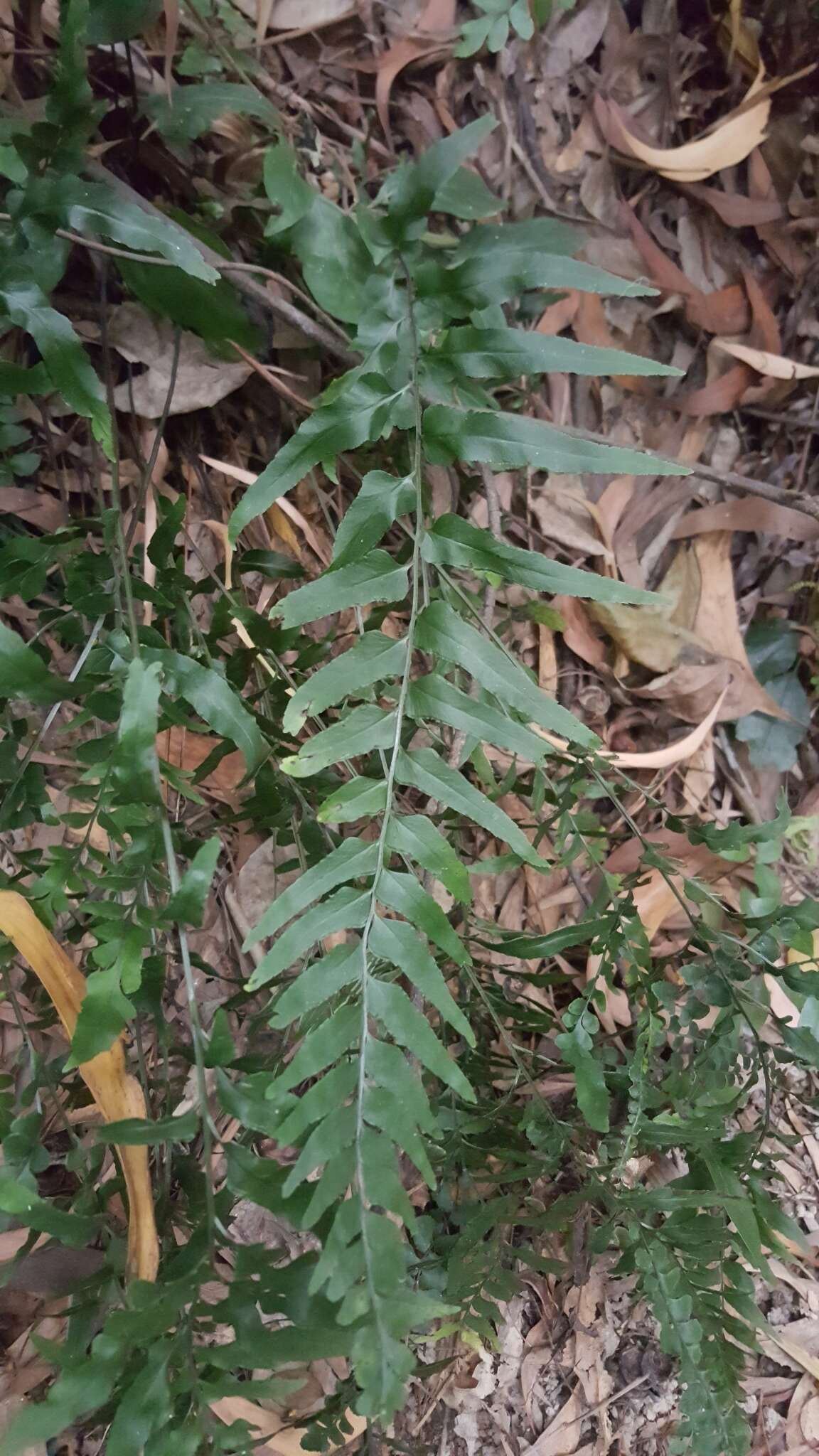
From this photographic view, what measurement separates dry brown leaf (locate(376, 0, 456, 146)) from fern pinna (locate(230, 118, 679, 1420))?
1.87 ft

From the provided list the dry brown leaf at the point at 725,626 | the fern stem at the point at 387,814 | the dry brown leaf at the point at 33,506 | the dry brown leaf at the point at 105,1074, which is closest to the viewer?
the fern stem at the point at 387,814

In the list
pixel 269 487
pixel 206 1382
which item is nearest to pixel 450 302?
pixel 269 487

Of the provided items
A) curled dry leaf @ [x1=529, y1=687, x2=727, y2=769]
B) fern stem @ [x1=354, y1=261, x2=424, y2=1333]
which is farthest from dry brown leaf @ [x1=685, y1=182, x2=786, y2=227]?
Result: fern stem @ [x1=354, y1=261, x2=424, y2=1333]

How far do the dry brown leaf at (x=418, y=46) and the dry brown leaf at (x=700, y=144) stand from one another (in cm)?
24

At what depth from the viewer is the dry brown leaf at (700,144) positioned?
1.14 meters

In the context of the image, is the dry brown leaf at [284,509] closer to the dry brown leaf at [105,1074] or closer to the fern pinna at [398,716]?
the fern pinna at [398,716]

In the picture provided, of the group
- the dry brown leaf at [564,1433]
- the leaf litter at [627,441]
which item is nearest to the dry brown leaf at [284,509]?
the leaf litter at [627,441]

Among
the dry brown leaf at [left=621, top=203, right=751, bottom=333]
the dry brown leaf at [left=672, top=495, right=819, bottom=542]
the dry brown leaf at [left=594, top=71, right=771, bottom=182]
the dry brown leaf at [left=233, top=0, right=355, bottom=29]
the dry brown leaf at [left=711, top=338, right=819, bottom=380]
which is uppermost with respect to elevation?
the dry brown leaf at [left=233, top=0, right=355, bottom=29]

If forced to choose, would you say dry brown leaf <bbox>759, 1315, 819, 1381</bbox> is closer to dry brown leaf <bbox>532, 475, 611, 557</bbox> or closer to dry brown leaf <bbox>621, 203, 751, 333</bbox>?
dry brown leaf <bbox>532, 475, 611, 557</bbox>

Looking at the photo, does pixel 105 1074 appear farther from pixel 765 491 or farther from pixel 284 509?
pixel 765 491

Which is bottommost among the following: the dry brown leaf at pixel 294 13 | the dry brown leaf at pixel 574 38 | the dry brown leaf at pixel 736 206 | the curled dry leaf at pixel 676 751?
the curled dry leaf at pixel 676 751

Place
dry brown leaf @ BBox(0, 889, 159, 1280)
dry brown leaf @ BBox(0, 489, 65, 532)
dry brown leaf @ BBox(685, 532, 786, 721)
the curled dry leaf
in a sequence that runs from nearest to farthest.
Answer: dry brown leaf @ BBox(0, 889, 159, 1280) → dry brown leaf @ BBox(0, 489, 65, 532) → the curled dry leaf → dry brown leaf @ BBox(685, 532, 786, 721)

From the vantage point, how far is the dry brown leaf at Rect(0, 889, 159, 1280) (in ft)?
1.89

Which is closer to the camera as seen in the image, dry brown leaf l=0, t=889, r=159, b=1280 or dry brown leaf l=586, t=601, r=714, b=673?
dry brown leaf l=0, t=889, r=159, b=1280
